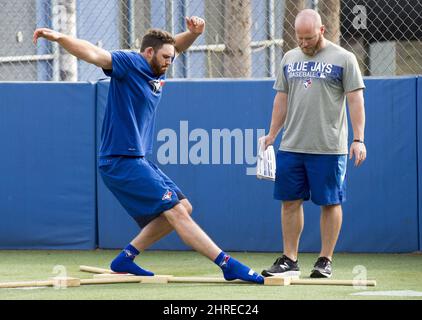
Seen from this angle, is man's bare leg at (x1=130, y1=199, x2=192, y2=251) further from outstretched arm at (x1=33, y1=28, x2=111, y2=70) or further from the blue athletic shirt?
outstretched arm at (x1=33, y1=28, x2=111, y2=70)

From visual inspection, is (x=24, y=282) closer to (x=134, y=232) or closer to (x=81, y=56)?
(x=81, y=56)

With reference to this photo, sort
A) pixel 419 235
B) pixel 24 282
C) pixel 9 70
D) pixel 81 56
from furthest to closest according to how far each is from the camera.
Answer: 1. pixel 9 70
2. pixel 419 235
3. pixel 24 282
4. pixel 81 56

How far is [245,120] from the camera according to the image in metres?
10.6

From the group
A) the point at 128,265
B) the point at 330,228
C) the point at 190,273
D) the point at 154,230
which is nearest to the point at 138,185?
the point at 154,230

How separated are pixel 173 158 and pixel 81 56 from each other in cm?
330

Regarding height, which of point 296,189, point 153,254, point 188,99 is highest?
point 188,99

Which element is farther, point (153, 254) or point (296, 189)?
point (153, 254)

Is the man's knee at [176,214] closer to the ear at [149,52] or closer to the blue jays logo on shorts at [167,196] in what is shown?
the blue jays logo on shorts at [167,196]

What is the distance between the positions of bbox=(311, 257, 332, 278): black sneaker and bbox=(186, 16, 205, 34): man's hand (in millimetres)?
1829

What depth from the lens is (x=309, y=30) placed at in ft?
27.6

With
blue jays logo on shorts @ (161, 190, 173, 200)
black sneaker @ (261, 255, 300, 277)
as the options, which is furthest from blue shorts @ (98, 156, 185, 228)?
black sneaker @ (261, 255, 300, 277)

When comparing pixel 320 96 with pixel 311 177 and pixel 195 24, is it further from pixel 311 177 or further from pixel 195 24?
pixel 195 24

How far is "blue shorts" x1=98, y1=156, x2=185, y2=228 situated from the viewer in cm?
792

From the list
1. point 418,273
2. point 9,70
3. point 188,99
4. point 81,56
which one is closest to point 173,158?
point 188,99
